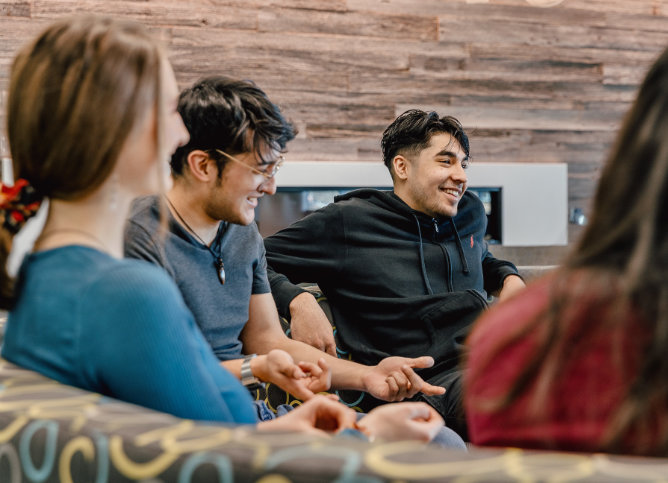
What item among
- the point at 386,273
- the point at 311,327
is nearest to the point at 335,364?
the point at 311,327

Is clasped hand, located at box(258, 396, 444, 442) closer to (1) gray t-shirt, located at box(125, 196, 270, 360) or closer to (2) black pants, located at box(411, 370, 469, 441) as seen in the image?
(1) gray t-shirt, located at box(125, 196, 270, 360)

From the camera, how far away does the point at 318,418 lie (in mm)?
975

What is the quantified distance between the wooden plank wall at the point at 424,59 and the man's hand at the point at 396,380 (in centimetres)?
216

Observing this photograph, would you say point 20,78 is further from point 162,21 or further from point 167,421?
point 162,21

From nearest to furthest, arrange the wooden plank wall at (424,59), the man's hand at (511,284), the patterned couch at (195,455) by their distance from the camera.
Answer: the patterned couch at (195,455) → the man's hand at (511,284) → the wooden plank wall at (424,59)

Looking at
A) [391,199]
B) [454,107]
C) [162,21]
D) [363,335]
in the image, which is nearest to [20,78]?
[363,335]

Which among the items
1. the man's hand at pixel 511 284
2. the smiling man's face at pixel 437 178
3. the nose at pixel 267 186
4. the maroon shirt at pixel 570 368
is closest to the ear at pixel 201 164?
the nose at pixel 267 186

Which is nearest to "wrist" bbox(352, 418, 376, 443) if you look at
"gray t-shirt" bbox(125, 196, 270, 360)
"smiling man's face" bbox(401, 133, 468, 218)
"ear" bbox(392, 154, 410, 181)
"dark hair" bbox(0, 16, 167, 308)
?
"dark hair" bbox(0, 16, 167, 308)

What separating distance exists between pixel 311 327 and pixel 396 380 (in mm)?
268

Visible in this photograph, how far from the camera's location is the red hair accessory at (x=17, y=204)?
2.91 feet

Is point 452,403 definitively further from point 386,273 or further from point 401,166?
point 401,166

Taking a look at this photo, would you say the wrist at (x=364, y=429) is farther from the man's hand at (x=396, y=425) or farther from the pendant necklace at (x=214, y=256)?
the pendant necklace at (x=214, y=256)

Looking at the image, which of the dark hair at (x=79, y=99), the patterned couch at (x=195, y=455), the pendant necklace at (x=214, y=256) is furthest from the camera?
the pendant necklace at (x=214, y=256)

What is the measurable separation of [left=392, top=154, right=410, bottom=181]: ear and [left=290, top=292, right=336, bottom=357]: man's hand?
2.27ft
